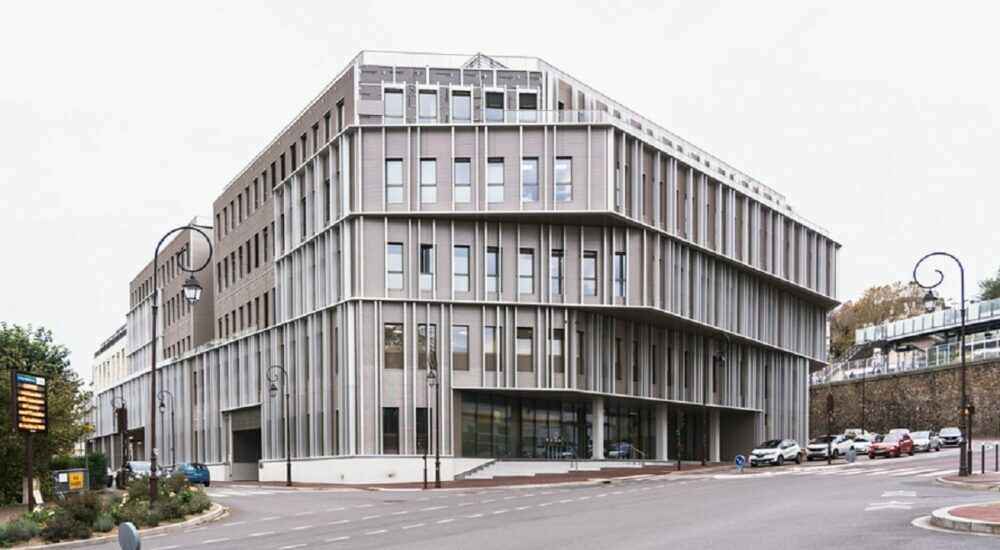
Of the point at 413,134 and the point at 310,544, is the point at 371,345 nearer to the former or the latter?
the point at 413,134

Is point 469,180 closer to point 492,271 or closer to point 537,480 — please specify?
point 492,271

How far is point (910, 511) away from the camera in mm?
23938

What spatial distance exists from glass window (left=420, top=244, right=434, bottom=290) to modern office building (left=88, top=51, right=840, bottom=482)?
0.10m

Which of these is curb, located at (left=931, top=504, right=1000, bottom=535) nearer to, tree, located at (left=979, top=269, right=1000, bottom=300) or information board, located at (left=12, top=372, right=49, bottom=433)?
information board, located at (left=12, top=372, right=49, bottom=433)

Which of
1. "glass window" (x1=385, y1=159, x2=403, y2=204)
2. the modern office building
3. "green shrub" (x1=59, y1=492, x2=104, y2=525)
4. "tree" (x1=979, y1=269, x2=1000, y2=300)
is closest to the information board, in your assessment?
"green shrub" (x1=59, y1=492, x2=104, y2=525)

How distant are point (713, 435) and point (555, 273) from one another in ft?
70.5

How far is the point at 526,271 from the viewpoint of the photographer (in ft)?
188

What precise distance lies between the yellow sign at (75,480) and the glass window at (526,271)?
26141 mm

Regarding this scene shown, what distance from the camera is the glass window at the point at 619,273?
57.9 m

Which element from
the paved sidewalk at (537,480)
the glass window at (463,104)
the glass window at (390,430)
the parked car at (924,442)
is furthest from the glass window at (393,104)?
the parked car at (924,442)

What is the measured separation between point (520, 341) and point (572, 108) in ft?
47.6

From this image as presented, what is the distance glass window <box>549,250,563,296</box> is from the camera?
57281 millimetres

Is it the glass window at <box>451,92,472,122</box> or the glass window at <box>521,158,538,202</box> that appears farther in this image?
the glass window at <box>451,92,472,122</box>

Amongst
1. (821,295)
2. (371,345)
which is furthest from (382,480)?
(821,295)
